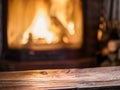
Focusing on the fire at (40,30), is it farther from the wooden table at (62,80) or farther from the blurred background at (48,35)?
the wooden table at (62,80)

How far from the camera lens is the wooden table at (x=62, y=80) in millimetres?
1021

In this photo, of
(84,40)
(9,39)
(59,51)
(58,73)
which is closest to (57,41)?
(59,51)

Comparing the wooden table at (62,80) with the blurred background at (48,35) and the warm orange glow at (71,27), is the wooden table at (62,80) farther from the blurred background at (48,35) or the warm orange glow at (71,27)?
the warm orange glow at (71,27)

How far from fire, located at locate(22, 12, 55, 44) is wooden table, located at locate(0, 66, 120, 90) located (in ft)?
3.68

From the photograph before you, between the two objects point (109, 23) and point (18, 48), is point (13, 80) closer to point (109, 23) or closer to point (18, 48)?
point (18, 48)

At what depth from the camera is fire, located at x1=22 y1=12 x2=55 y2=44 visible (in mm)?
2246

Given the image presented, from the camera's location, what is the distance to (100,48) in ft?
7.91

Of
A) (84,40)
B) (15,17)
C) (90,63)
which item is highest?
(15,17)

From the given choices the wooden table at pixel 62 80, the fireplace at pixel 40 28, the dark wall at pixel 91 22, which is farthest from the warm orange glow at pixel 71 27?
the wooden table at pixel 62 80

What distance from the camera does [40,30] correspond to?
2.26 m

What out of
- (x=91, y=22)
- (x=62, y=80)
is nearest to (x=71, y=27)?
(x=91, y=22)

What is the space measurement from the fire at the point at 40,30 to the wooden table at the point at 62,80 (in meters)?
1.12

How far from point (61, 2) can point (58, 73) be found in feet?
3.98

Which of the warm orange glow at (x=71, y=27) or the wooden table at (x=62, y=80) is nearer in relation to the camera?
the wooden table at (x=62, y=80)
